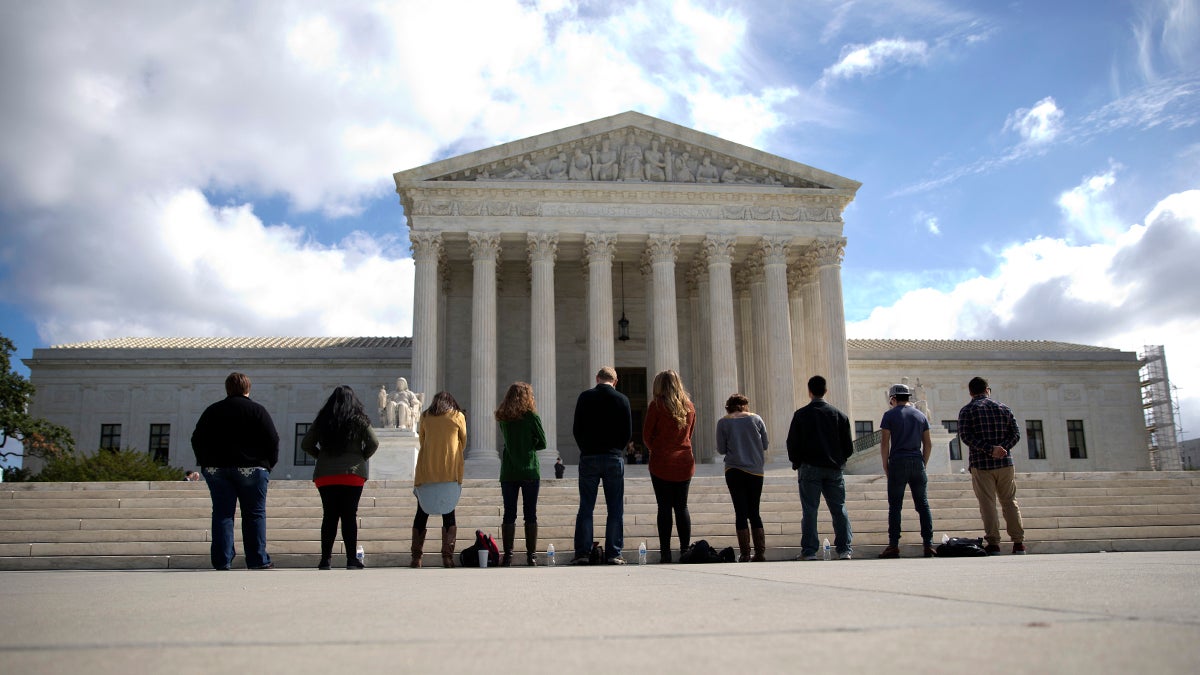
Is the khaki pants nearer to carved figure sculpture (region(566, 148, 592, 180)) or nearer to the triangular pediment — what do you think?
the triangular pediment

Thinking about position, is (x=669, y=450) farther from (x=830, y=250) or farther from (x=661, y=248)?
(x=830, y=250)

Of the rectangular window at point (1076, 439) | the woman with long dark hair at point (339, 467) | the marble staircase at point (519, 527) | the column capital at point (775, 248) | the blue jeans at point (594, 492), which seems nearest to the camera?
the woman with long dark hair at point (339, 467)

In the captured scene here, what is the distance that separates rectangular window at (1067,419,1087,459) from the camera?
45.7m

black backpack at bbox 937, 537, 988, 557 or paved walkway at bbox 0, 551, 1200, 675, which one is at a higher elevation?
paved walkway at bbox 0, 551, 1200, 675

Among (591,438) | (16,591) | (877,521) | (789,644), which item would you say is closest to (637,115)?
(877,521)

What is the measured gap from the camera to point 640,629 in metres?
3.41

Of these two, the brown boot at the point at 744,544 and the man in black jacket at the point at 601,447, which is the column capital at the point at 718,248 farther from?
the man in black jacket at the point at 601,447

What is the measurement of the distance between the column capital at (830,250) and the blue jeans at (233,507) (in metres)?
27.9

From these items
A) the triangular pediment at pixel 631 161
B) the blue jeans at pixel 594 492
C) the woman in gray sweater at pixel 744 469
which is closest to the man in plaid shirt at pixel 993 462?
the woman in gray sweater at pixel 744 469

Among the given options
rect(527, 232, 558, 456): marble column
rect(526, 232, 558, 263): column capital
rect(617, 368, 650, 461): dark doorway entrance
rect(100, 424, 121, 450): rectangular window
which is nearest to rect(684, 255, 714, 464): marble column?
rect(617, 368, 650, 461): dark doorway entrance

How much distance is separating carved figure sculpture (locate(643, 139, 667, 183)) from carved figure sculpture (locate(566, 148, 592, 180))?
2.20m

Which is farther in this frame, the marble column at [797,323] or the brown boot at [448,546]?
the marble column at [797,323]

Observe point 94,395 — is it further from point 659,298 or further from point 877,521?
point 877,521

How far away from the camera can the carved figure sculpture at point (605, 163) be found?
3516cm
